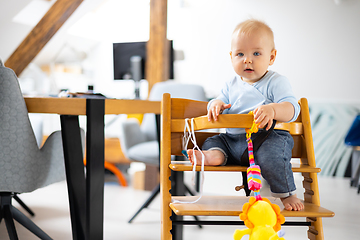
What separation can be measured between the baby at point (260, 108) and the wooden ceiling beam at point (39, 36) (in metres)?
2.65

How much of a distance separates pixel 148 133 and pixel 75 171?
4.00 feet

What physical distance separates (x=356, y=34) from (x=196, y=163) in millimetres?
3598

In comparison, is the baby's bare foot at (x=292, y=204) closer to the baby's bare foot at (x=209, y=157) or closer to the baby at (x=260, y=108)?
the baby at (x=260, y=108)

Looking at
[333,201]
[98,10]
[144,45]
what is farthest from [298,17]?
[98,10]

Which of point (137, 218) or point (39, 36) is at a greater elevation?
point (39, 36)

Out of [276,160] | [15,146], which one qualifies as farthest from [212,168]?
[15,146]

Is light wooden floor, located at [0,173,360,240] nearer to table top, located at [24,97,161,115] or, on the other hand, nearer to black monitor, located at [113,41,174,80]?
table top, located at [24,97,161,115]

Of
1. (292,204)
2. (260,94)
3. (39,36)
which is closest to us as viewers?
(292,204)

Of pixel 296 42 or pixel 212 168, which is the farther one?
pixel 296 42

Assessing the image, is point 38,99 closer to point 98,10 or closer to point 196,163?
point 196,163

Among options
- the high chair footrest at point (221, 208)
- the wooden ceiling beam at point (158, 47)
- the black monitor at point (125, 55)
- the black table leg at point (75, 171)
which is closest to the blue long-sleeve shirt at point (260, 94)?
the high chair footrest at point (221, 208)

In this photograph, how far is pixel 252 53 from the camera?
102 cm

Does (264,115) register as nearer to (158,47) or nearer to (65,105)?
(65,105)

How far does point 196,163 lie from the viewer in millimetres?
986
